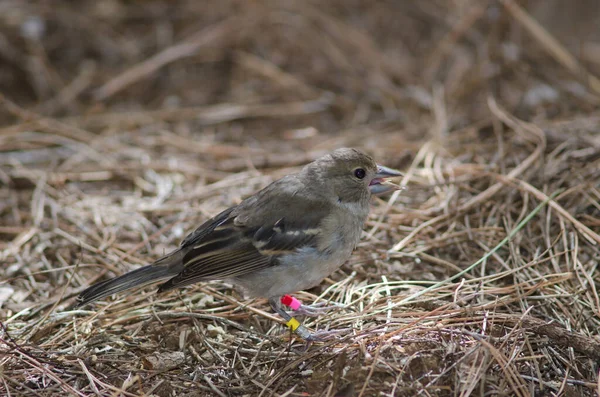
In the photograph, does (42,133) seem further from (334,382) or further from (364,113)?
(334,382)

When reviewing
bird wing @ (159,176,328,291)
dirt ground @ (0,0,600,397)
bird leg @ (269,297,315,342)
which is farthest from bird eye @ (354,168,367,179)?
bird leg @ (269,297,315,342)

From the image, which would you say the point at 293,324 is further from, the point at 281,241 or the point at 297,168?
the point at 297,168

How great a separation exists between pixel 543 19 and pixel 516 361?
6.06 m

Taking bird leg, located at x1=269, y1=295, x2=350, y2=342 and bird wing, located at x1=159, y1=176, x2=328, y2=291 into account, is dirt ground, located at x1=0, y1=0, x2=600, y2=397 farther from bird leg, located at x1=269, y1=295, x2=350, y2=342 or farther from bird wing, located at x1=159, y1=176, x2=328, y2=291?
bird wing, located at x1=159, y1=176, x2=328, y2=291

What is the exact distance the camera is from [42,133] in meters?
6.45

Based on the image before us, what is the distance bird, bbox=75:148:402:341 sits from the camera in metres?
3.81

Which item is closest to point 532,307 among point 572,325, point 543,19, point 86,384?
point 572,325

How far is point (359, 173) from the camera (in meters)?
4.19

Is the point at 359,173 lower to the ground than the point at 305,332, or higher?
higher

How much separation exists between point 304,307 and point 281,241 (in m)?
0.47

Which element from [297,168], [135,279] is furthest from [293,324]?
[297,168]

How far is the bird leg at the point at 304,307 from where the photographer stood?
4.02 m

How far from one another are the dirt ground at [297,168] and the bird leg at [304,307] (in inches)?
3.4

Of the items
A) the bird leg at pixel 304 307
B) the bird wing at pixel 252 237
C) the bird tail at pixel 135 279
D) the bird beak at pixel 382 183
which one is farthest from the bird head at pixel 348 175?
the bird tail at pixel 135 279
